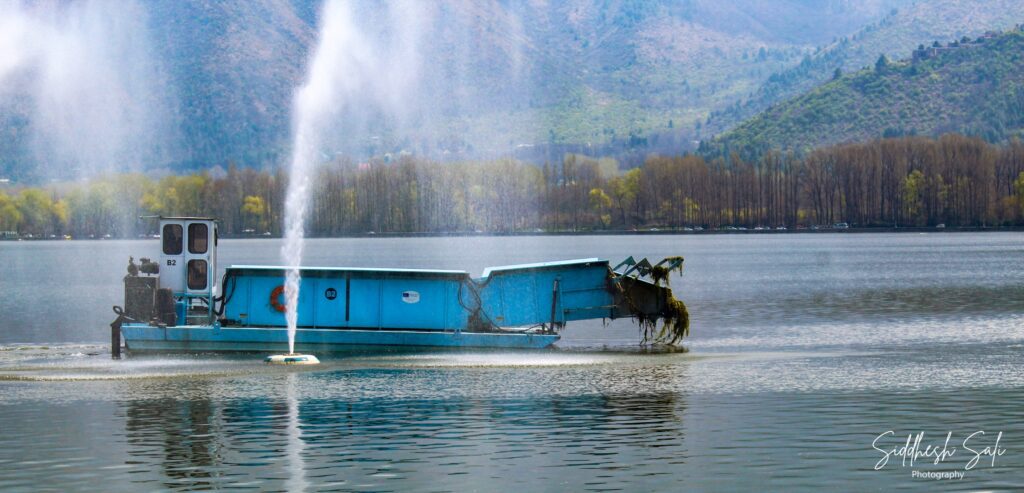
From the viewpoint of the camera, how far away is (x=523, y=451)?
26.6 m

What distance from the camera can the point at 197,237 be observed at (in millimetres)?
44188

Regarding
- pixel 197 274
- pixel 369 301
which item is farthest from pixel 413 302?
pixel 197 274

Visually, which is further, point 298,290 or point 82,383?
point 298,290

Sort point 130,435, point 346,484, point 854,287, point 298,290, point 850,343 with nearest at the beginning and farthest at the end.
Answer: point 346,484 → point 130,435 → point 298,290 → point 850,343 → point 854,287

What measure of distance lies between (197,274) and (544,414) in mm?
17143

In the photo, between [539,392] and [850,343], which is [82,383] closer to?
[539,392]

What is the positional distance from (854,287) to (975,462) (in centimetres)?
6023

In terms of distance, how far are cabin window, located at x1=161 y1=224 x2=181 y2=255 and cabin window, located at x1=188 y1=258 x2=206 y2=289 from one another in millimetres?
650

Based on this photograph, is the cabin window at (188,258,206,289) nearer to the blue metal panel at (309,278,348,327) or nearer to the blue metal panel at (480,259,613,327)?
the blue metal panel at (309,278,348,327)

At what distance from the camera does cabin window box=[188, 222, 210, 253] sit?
44.2 meters

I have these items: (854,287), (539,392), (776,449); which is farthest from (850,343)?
(854,287)

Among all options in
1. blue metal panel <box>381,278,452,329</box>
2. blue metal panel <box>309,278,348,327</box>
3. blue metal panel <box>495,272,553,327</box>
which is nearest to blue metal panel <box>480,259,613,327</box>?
blue metal panel <box>495,272,553,327</box>

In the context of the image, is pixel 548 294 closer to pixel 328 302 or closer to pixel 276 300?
pixel 328 302


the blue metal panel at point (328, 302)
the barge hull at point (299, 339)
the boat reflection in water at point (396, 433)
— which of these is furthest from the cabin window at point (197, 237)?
the boat reflection in water at point (396, 433)
